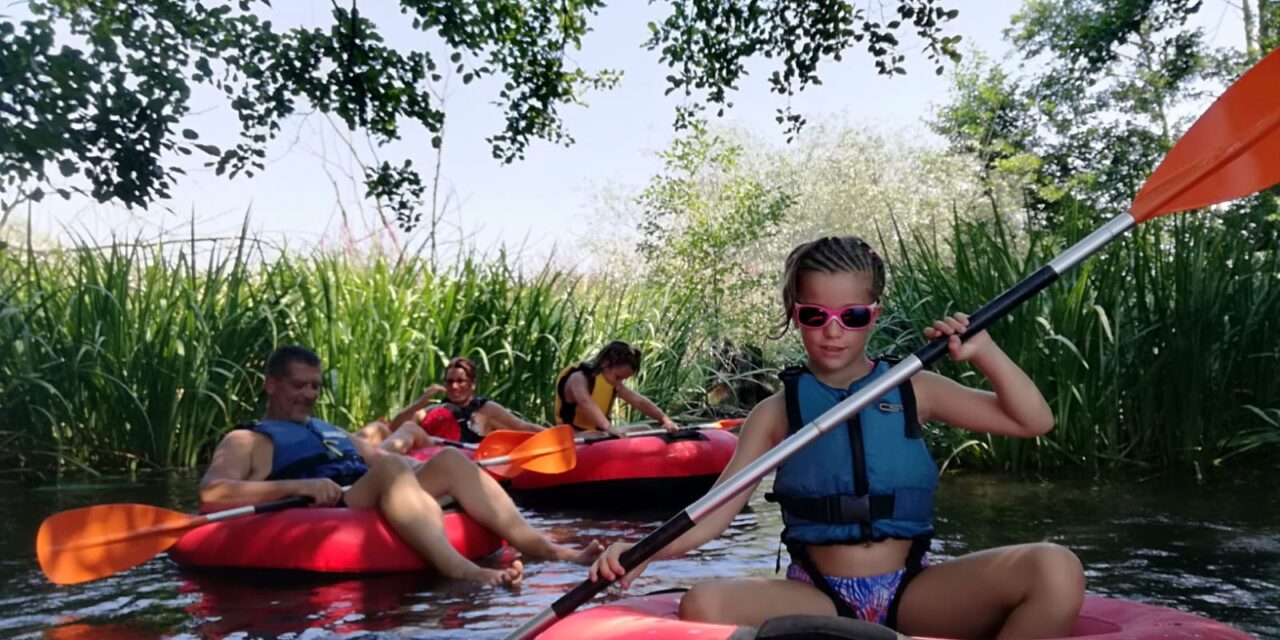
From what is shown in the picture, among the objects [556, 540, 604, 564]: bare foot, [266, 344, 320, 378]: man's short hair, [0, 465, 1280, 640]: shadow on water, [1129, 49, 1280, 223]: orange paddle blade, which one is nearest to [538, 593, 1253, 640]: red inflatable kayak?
[1129, 49, 1280, 223]: orange paddle blade

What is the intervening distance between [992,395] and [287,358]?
298 centimetres

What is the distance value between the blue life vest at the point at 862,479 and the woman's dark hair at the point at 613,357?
4.89 m

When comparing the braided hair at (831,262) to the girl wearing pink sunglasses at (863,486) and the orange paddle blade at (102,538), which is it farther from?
the orange paddle blade at (102,538)

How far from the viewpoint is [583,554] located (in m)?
4.54

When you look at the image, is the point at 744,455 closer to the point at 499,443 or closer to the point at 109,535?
the point at 109,535

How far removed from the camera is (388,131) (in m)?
6.48

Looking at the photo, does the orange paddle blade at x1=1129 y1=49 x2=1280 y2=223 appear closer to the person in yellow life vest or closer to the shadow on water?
the shadow on water

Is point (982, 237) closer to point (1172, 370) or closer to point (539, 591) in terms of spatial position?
point (1172, 370)

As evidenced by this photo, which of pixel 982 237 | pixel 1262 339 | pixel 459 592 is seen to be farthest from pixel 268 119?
pixel 1262 339

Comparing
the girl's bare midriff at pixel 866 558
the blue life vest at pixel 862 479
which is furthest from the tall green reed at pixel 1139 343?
the girl's bare midriff at pixel 866 558

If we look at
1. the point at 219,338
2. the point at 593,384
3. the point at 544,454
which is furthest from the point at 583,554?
the point at 219,338

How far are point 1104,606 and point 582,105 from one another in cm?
557

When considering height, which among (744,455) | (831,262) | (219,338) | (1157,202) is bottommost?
(744,455)

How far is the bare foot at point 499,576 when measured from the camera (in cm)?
420
